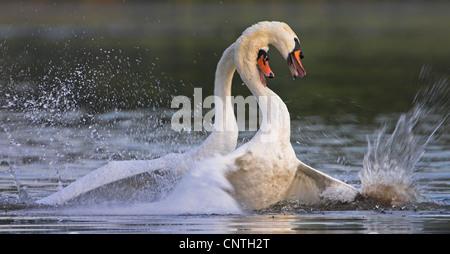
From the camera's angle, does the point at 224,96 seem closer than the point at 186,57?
Yes

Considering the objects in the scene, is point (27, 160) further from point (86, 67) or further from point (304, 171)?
point (86, 67)

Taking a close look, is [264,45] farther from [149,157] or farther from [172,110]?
[172,110]

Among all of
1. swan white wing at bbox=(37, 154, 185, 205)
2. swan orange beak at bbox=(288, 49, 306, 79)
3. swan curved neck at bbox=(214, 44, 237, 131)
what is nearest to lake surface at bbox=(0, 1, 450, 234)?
swan white wing at bbox=(37, 154, 185, 205)

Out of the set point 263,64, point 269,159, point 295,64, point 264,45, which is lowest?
point 269,159

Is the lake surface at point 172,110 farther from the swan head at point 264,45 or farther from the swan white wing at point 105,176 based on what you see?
the swan head at point 264,45

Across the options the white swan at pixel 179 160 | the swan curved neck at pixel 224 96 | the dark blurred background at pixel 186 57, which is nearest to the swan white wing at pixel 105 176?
the white swan at pixel 179 160

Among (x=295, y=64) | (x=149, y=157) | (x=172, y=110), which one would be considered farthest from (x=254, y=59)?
(x=172, y=110)

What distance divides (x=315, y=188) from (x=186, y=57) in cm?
1717

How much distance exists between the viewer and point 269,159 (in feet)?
27.6

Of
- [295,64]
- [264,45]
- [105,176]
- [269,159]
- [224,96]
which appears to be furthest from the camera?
[224,96]

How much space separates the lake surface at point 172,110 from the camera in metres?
8.12

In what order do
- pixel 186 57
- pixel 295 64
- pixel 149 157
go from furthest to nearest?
pixel 186 57, pixel 149 157, pixel 295 64

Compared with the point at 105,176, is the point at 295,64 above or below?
above

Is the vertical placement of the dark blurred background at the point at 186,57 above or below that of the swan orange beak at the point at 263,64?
above
